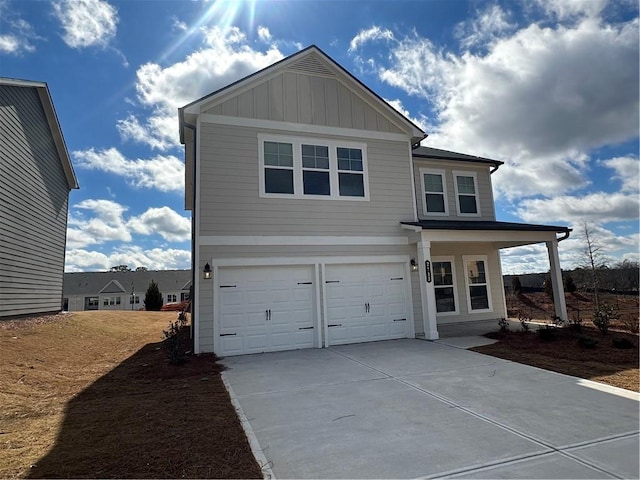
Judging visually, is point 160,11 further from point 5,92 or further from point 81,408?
point 81,408

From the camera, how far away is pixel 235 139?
9656 mm

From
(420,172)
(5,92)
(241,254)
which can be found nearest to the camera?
(241,254)

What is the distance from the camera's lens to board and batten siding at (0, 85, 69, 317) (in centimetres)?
1206

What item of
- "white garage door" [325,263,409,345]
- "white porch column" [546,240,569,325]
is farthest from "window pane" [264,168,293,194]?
"white porch column" [546,240,569,325]

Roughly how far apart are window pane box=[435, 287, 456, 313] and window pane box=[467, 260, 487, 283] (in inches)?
40.6

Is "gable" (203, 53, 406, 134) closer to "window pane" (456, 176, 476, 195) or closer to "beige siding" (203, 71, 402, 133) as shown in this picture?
"beige siding" (203, 71, 402, 133)

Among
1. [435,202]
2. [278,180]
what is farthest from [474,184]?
[278,180]

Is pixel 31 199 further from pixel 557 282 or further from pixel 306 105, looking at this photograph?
pixel 557 282

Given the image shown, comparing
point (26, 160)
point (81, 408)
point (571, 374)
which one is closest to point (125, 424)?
point (81, 408)

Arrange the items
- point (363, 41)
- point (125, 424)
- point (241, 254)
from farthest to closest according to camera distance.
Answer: point (363, 41)
point (241, 254)
point (125, 424)

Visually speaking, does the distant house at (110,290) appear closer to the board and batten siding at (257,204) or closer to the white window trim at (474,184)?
the white window trim at (474,184)

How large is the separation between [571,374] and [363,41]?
941cm

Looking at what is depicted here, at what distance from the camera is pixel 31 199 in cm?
1396

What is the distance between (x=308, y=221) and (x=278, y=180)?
1.38m
